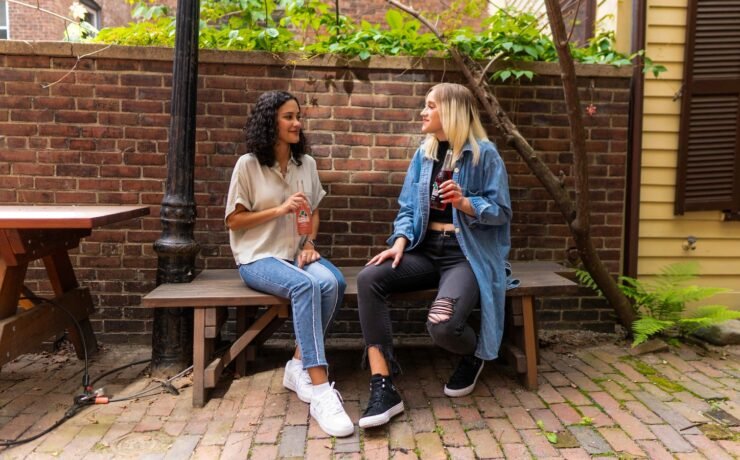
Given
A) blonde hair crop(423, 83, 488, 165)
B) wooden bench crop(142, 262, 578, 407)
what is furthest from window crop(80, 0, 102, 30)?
blonde hair crop(423, 83, 488, 165)

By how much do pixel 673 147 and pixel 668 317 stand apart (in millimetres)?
1290

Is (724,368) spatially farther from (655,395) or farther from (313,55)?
(313,55)

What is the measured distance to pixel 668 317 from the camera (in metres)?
3.74

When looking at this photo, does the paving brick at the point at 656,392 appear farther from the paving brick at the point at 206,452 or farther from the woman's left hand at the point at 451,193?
the paving brick at the point at 206,452

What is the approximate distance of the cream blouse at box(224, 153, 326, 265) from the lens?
2.91m

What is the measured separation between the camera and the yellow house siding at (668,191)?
4.01m

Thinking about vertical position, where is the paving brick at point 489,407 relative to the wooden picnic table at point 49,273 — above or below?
below

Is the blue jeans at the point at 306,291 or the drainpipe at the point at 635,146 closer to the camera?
the blue jeans at the point at 306,291

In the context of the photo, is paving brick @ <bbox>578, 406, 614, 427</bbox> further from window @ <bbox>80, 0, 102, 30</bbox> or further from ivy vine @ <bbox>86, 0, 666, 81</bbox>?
window @ <bbox>80, 0, 102, 30</bbox>

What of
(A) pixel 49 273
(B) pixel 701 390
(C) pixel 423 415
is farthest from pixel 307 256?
(B) pixel 701 390

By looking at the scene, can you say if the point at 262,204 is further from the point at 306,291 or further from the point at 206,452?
the point at 206,452

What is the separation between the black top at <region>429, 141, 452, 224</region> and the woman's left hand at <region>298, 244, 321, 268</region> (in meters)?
0.69

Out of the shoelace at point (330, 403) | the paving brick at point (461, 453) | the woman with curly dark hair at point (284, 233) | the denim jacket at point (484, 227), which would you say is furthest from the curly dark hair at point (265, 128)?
the paving brick at point (461, 453)

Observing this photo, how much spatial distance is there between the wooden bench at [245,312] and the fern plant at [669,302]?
71cm
